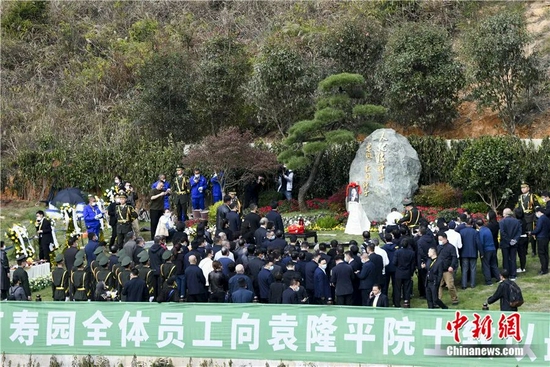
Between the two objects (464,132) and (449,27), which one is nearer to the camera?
(464,132)

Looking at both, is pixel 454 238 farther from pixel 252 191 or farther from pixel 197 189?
pixel 252 191

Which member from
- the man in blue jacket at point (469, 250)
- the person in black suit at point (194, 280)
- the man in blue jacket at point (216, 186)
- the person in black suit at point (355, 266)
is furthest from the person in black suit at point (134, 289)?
the man in blue jacket at point (216, 186)

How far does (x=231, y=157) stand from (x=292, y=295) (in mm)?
11715

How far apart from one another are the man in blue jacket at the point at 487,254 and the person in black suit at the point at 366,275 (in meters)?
3.12

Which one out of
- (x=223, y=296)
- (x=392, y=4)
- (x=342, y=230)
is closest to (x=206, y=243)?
(x=223, y=296)

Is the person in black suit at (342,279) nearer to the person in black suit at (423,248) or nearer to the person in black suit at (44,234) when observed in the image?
the person in black suit at (423,248)

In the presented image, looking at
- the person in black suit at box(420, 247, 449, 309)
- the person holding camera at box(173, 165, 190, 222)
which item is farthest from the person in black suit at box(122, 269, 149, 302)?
the person holding camera at box(173, 165, 190, 222)

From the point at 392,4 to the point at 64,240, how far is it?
16174 millimetres

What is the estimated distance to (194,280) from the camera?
1970cm

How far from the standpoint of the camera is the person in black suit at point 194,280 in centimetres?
1967

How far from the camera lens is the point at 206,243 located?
858 inches

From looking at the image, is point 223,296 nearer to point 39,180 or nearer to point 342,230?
point 342,230

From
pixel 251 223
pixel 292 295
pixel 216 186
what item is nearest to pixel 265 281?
pixel 292 295

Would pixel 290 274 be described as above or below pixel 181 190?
below
